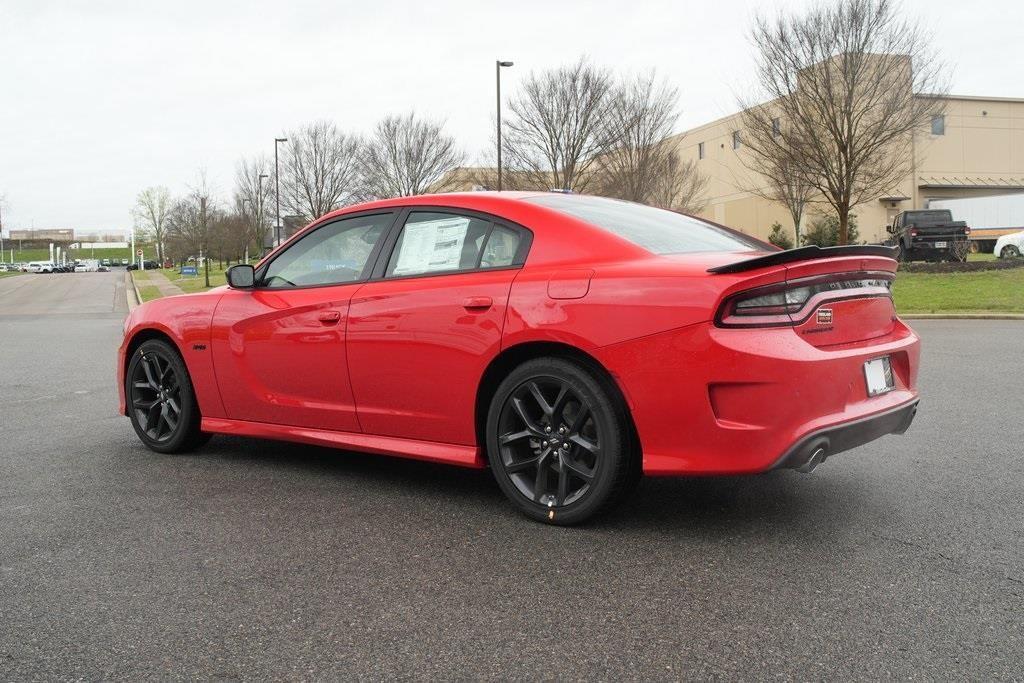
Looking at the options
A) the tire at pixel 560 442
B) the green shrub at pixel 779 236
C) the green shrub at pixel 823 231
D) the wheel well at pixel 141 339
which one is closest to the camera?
the tire at pixel 560 442

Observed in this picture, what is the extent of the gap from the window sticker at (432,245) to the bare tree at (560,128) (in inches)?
1116

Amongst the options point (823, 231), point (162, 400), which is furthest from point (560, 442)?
point (823, 231)

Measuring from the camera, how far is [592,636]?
292 cm

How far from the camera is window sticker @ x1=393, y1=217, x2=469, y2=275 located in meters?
4.57

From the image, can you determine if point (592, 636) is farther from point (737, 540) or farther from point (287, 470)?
point (287, 470)

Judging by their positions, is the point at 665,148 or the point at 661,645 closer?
the point at 661,645

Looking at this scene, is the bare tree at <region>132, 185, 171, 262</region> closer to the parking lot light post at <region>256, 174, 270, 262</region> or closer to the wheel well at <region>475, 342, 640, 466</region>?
the parking lot light post at <region>256, 174, 270, 262</region>

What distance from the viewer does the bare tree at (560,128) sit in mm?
32906

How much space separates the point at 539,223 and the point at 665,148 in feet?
110

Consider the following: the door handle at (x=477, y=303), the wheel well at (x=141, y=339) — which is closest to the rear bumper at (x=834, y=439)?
the door handle at (x=477, y=303)

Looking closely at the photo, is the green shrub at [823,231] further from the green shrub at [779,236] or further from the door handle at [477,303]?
the door handle at [477,303]

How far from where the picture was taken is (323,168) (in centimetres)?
4747

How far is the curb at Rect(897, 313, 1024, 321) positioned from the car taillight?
13873mm

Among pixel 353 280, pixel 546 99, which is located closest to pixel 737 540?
pixel 353 280
